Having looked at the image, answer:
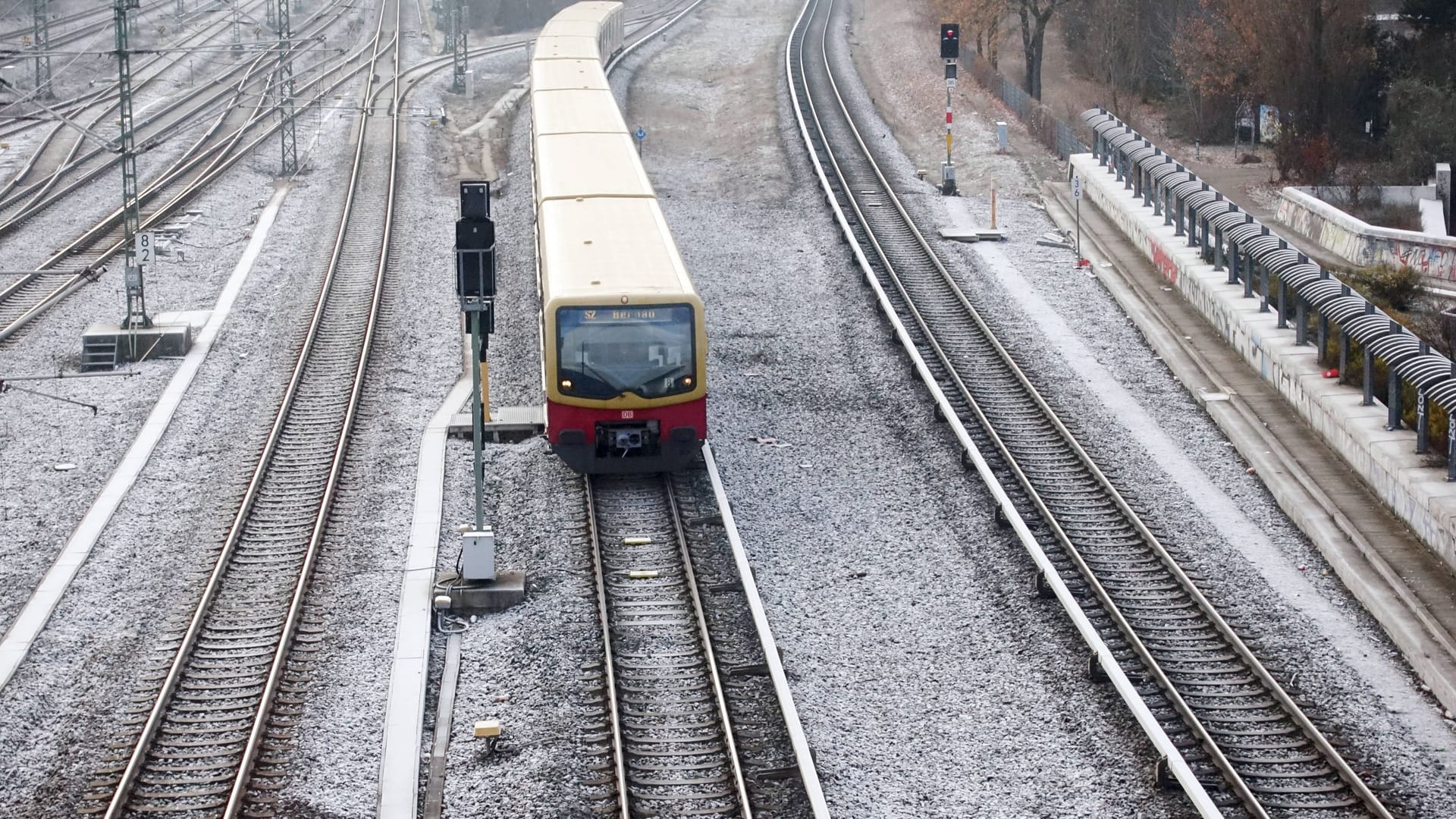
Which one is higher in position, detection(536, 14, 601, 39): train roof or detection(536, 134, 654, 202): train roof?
detection(536, 14, 601, 39): train roof

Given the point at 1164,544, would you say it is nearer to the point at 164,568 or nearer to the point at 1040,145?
the point at 164,568

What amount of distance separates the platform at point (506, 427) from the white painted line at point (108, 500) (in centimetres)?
374

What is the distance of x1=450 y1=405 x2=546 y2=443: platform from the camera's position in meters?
20.2

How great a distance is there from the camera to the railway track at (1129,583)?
40.0ft

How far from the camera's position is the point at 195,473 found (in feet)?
62.8

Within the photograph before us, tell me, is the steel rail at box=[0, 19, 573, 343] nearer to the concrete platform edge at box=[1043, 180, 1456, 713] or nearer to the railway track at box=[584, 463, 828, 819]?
the railway track at box=[584, 463, 828, 819]

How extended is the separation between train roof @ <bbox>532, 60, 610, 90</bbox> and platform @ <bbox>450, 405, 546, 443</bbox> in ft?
48.2

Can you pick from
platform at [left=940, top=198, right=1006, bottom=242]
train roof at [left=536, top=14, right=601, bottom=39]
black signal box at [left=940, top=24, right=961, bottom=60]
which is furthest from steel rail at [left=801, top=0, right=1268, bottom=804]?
train roof at [left=536, top=14, right=601, bottom=39]

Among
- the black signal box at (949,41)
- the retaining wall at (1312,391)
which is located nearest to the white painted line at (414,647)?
the retaining wall at (1312,391)

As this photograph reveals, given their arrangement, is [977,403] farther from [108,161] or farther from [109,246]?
[108,161]

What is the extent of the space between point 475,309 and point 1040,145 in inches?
1034

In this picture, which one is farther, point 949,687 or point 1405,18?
point 1405,18

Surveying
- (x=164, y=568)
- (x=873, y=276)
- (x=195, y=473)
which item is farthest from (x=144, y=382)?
(x=873, y=276)

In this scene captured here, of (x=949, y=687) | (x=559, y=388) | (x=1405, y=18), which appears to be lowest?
(x=949, y=687)
